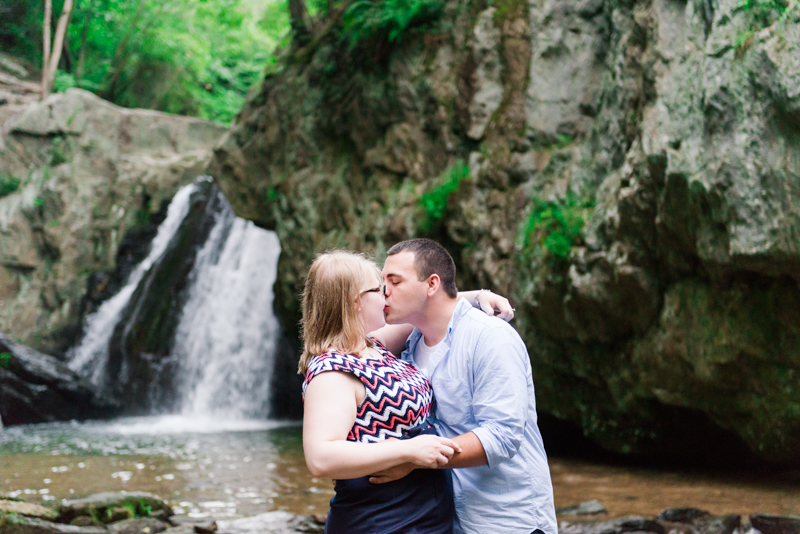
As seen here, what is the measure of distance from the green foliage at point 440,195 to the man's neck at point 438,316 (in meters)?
7.07

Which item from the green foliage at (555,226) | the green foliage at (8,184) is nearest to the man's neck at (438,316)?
the green foliage at (555,226)

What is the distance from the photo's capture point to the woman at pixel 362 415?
1.96 metres

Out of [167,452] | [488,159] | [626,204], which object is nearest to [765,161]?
[626,204]

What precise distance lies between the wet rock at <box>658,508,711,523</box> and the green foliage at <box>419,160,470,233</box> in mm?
5329

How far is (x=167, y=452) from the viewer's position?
1008 centimetres

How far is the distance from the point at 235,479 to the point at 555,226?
17.3 ft

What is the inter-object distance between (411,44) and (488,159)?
3.13 m

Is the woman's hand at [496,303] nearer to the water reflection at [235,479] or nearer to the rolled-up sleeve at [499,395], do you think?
the rolled-up sleeve at [499,395]

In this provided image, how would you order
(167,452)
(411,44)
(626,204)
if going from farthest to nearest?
(411,44)
(167,452)
(626,204)

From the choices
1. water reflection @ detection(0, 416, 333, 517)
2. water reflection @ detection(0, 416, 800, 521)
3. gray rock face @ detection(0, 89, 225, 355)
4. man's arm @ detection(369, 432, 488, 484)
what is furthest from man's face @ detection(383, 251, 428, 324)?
gray rock face @ detection(0, 89, 225, 355)

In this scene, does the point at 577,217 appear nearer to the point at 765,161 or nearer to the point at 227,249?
the point at 765,161

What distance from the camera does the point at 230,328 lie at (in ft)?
51.8

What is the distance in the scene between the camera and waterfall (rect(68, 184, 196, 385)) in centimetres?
1620

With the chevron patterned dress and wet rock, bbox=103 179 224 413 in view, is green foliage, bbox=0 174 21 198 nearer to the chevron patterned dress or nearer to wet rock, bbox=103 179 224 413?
wet rock, bbox=103 179 224 413
